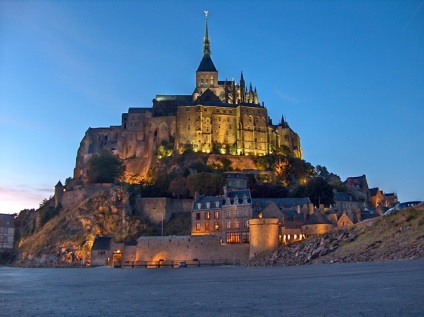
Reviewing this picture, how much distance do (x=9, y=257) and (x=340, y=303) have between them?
78520mm

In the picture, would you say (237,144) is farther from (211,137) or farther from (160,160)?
(160,160)

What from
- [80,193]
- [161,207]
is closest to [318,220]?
[161,207]

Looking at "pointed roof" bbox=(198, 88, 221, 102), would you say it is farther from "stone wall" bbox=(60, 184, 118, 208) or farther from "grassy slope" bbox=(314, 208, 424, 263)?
"grassy slope" bbox=(314, 208, 424, 263)

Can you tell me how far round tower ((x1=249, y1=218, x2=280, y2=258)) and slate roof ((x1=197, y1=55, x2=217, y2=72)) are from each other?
7947 centimetres

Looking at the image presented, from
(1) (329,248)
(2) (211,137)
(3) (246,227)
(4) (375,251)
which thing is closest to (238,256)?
(3) (246,227)

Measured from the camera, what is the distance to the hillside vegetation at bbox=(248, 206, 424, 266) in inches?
1303

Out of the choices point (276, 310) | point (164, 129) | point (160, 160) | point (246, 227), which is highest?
point (164, 129)

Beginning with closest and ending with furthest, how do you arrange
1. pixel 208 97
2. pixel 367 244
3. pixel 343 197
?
pixel 367 244 < pixel 343 197 < pixel 208 97

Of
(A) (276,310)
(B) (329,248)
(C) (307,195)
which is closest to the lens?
(A) (276,310)

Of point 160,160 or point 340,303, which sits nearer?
point 340,303

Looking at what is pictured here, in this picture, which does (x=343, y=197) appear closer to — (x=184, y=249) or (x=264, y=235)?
(x=184, y=249)

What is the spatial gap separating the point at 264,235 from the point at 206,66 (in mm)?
82317

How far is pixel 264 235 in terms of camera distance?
54.5 m

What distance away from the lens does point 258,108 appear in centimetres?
11200
